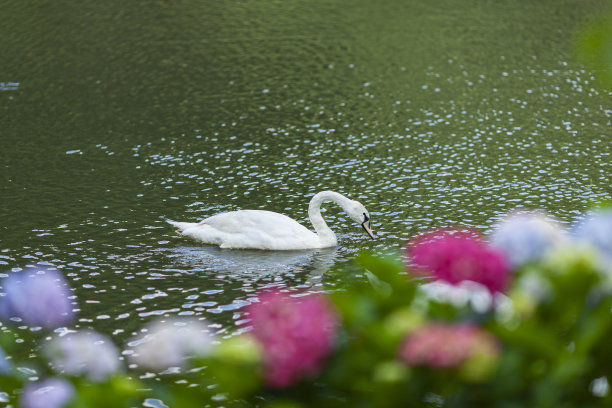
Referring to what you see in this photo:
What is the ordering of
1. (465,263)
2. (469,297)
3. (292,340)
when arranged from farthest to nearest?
1. (469,297)
2. (465,263)
3. (292,340)

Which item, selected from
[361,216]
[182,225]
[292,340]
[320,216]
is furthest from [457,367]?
[182,225]

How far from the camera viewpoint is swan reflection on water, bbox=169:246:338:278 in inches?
555

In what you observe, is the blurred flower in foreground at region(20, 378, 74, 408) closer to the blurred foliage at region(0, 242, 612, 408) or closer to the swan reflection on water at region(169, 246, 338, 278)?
the blurred foliage at region(0, 242, 612, 408)

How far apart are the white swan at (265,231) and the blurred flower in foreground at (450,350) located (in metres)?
11.3

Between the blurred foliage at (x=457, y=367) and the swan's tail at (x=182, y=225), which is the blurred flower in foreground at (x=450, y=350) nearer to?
the blurred foliage at (x=457, y=367)

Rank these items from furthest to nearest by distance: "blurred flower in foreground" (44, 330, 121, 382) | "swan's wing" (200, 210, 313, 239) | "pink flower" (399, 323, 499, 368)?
"swan's wing" (200, 210, 313, 239), "blurred flower in foreground" (44, 330, 121, 382), "pink flower" (399, 323, 499, 368)

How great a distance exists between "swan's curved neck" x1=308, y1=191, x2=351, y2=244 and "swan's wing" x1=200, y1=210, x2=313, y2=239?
8.8 inches

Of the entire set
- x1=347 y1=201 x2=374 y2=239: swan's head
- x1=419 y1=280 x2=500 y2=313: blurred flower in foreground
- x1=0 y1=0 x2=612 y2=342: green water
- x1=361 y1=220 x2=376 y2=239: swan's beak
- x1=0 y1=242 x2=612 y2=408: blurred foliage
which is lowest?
x1=0 y1=242 x2=612 y2=408: blurred foliage

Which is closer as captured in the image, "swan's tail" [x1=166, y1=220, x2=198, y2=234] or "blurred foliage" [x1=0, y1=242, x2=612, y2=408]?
"blurred foliage" [x1=0, y1=242, x2=612, y2=408]

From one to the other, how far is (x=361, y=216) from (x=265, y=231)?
156 cm

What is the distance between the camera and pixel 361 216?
15.1m

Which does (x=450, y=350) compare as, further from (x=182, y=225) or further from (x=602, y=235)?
(x=182, y=225)

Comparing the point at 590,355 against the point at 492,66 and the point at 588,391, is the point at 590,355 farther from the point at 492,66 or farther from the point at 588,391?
the point at 492,66

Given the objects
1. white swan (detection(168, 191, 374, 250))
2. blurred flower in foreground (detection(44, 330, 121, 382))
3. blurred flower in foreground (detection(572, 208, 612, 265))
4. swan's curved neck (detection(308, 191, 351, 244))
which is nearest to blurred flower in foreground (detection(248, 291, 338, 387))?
blurred flower in foreground (detection(44, 330, 121, 382))
